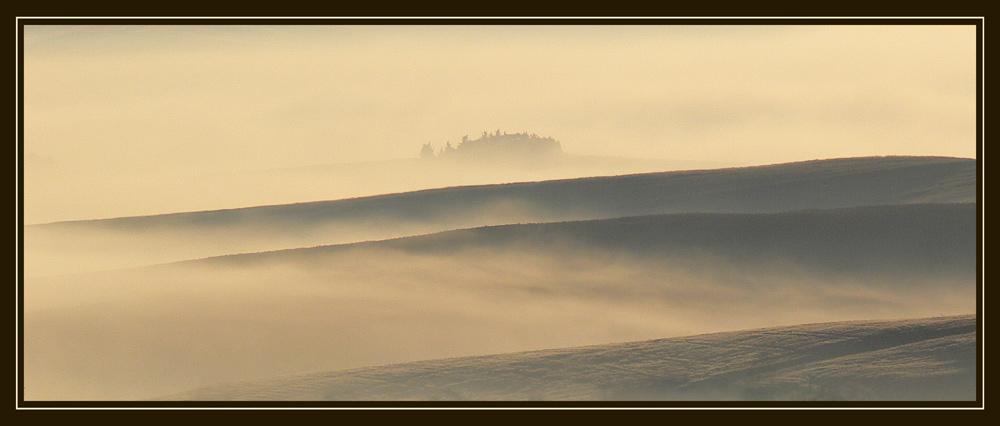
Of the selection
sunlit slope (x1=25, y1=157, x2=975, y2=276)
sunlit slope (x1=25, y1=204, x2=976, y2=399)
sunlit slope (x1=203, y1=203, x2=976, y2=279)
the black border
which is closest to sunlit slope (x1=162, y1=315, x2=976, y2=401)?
the black border

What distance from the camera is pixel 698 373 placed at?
367 inches

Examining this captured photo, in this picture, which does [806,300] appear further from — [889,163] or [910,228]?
[889,163]

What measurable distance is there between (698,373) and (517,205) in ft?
42.7

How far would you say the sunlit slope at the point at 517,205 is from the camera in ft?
53.8

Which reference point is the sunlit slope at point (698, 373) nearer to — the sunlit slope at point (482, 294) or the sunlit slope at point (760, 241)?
the sunlit slope at point (482, 294)

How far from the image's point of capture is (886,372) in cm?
919

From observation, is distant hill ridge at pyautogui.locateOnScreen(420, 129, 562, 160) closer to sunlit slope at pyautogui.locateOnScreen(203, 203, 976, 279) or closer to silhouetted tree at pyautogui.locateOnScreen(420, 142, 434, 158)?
silhouetted tree at pyautogui.locateOnScreen(420, 142, 434, 158)

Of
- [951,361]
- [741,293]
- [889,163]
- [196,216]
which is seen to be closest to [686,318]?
[741,293]

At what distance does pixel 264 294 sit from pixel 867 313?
7873 millimetres
